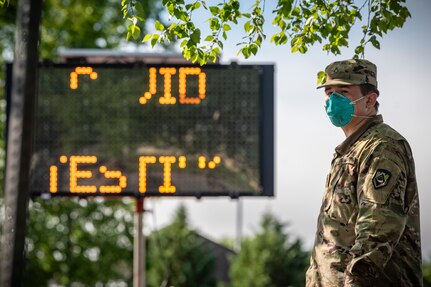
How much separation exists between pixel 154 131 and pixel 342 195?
584 cm

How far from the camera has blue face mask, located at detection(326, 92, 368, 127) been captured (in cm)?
568

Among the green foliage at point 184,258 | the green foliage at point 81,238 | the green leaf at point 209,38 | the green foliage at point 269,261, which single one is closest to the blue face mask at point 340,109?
the green leaf at point 209,38

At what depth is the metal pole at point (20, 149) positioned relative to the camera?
4.55m

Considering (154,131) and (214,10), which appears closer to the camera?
(214,10)

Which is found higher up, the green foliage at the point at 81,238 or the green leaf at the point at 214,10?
the green leaf at the point at 214,10

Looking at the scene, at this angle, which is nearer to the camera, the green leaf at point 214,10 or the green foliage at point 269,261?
the green leaf at point 214,10

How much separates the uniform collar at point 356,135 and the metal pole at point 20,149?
1683mm

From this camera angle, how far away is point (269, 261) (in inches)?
1515

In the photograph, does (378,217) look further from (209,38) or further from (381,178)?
(209,38)

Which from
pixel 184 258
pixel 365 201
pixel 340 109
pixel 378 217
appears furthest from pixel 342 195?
pixel 184 258

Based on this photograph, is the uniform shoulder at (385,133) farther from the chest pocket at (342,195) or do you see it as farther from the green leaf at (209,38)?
the green leaf at (209,38)

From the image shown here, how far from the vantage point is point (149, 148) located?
11070 millimetres

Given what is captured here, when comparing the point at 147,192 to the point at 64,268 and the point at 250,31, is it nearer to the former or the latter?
the point at 250,31

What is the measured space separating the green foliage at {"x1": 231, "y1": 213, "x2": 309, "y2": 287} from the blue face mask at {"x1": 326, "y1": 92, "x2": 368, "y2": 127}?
31851 millimetres
